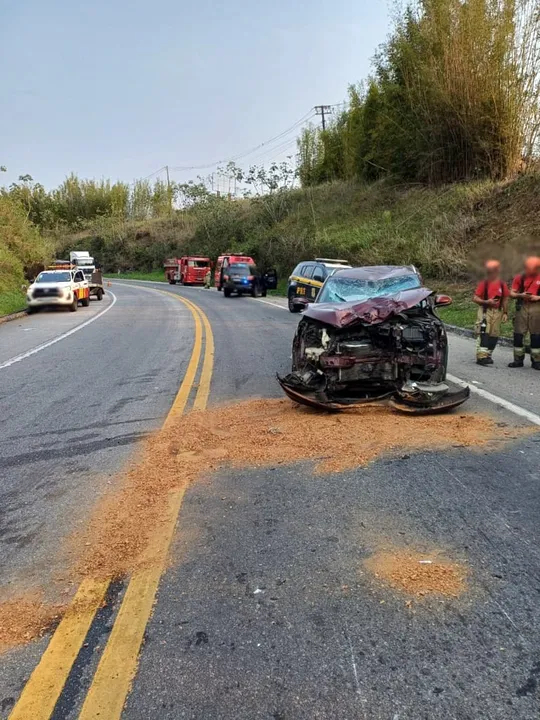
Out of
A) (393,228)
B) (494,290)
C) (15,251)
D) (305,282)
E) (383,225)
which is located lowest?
(305,282)

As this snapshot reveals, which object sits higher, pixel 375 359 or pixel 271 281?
pixel 375 359

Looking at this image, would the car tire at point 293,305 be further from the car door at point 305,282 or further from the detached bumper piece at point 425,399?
the detached bumper piece at point 425,399

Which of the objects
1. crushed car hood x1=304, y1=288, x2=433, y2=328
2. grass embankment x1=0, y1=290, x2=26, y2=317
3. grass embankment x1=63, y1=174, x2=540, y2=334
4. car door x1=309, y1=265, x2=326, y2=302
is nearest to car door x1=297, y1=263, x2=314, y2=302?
car door x1=309, y1=265, x2=326, y2=302

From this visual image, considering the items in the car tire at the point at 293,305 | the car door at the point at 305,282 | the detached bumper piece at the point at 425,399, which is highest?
the car door at the point at 305,282

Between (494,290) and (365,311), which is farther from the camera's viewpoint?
(494,290)

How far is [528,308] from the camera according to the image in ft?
31.0

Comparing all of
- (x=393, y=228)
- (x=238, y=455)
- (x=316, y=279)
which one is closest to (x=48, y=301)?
(x=316, y=279)

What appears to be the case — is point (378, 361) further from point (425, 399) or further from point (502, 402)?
point (502, 402)

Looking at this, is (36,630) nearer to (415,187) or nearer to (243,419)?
(243,419)

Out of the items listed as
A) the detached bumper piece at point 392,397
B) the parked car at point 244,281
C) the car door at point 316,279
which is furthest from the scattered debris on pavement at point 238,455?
the parked car at point 244,281

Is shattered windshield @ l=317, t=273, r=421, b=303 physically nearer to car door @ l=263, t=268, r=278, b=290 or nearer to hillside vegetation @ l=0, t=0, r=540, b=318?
hillside vegetation @ l=0, t=0, r=540, b=318

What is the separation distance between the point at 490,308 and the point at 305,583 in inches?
305

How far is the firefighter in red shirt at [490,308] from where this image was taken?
984 centimetres

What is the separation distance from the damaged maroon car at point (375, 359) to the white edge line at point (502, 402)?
62 centimetres
